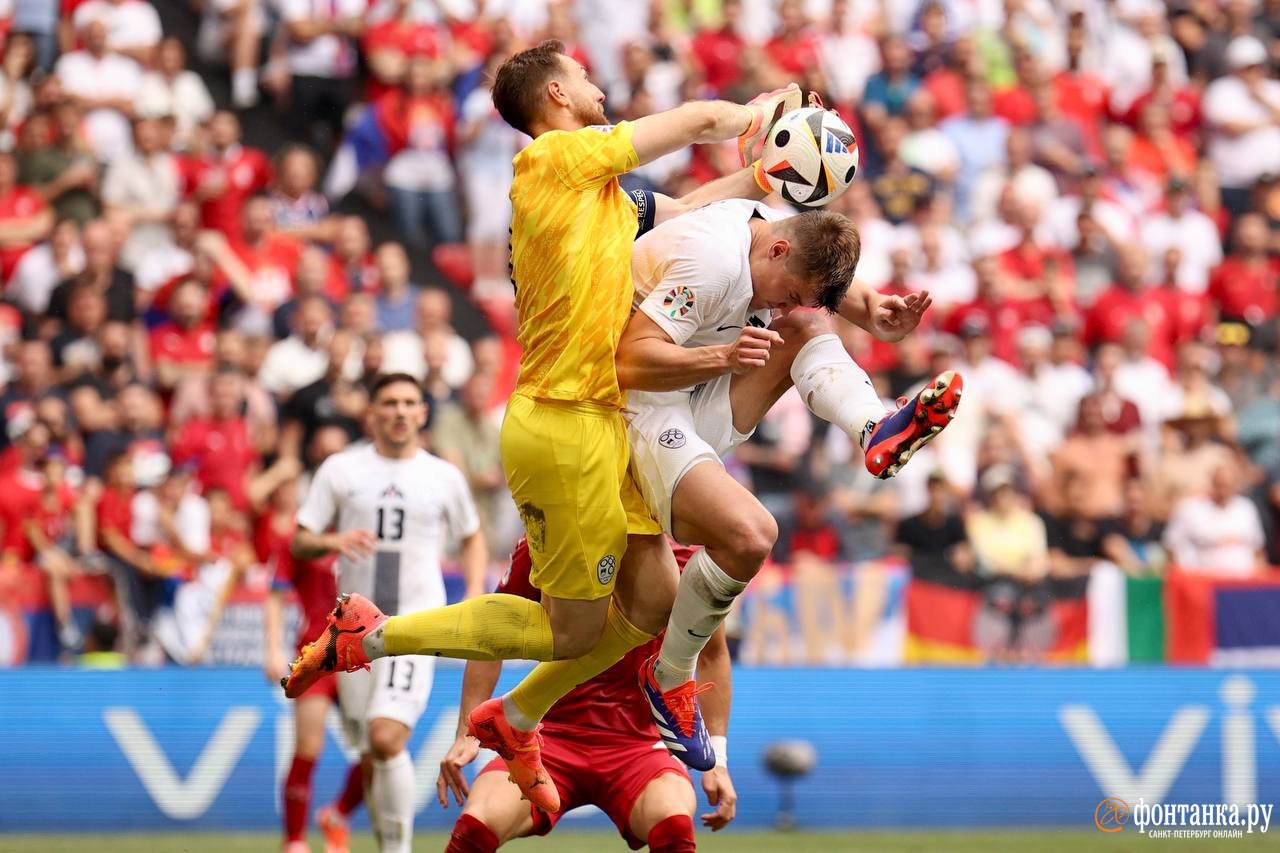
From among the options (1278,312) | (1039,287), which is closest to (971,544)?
(1039,287)

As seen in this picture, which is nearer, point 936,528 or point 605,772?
point 605,772

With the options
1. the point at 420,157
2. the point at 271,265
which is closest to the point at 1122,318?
the point at 420,157

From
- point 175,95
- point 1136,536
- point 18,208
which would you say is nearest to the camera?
point 1136,536

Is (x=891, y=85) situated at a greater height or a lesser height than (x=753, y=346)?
greater

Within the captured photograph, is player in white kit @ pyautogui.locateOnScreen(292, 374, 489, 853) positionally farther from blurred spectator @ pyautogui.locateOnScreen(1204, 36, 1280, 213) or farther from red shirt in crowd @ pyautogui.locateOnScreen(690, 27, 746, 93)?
blurred spectator @ pyautogui.locateOnScreen(1204, 36, 1280, 213)

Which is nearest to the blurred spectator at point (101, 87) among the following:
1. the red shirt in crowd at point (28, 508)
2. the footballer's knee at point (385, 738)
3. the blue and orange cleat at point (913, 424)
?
the red shirt in crowd at point (28, 508)

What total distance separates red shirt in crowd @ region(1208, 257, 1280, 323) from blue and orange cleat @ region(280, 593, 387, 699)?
36.9 ft

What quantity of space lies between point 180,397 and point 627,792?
7560 millimetres

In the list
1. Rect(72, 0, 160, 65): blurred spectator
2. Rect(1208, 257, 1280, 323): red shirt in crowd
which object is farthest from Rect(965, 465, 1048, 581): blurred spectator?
Rect(72, 0, 160, 65): blurred spectator

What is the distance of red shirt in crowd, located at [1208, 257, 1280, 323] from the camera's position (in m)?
16.8

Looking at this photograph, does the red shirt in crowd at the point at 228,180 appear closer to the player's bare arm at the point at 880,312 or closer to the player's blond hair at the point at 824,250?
the player's bare arm at the point at 880,312

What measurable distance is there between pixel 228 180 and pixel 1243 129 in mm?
9337

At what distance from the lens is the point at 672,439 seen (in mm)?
7336

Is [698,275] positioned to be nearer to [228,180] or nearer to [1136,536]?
[1136,536]
